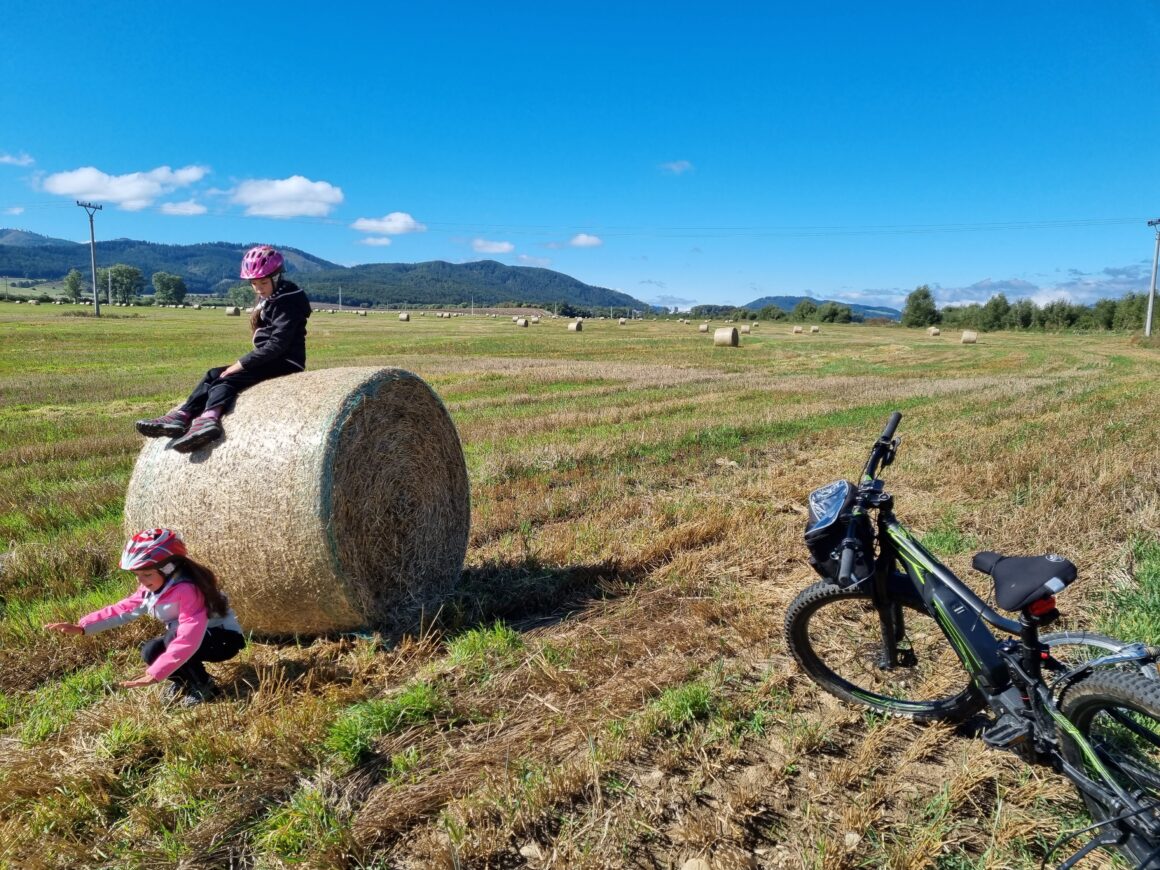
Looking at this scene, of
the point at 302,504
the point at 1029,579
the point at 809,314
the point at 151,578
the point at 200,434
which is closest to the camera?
the point at 1029,579

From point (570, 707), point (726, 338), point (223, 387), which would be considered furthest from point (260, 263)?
point (726, 338)

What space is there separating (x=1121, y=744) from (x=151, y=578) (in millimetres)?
4828

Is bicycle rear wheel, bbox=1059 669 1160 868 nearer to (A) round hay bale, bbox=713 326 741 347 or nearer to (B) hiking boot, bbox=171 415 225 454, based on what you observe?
(B) hiking boot, bbox=171 415 225 454

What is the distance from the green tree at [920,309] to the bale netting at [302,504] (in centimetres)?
10110

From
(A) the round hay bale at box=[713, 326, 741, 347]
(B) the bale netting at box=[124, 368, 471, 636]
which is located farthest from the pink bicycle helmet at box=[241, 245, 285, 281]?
(A) the round hay bale at box=[713, 326, 741, 347]

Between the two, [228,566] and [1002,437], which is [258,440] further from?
[1002,437]

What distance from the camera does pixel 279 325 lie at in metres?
5.08

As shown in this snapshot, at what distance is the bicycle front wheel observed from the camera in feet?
12.1

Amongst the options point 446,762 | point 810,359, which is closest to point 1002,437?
point 446,762

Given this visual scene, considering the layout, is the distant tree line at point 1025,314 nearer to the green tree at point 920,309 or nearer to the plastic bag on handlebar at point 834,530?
the green tree at point 920,309

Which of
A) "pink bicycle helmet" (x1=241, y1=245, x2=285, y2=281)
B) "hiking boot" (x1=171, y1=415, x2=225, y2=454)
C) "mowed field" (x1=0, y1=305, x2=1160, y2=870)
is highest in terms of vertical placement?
"pink bicycle helmet" (x1=241, y1=245, x2=285, y2=281)

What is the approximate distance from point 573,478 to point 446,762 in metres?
5.50

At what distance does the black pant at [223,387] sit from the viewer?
4.77m

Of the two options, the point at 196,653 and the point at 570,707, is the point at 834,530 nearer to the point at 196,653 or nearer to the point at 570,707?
the point at 570,707
